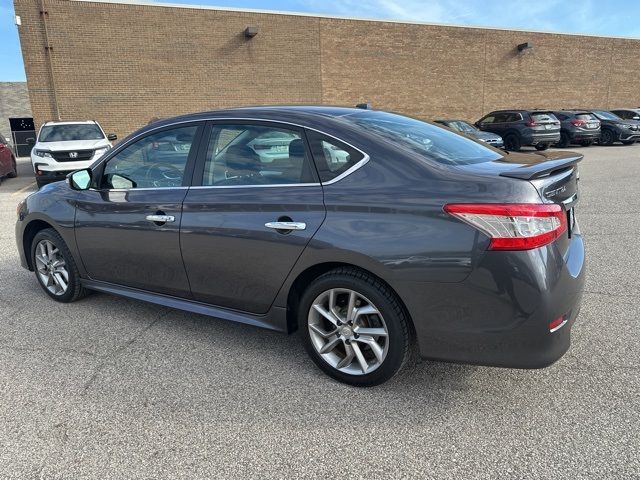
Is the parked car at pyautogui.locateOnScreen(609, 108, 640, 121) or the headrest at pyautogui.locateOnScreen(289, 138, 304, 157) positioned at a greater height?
the headrest at pyautogui.locateOnScreen(289, 138, 304, 157)

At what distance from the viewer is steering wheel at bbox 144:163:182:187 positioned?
11.7ft

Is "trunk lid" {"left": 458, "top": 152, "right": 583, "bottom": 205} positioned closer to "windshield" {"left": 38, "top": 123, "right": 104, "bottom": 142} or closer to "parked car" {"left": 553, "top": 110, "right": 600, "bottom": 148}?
"windshield" {"left": 38, "top": 123, "right": 104, "bottom": 142}

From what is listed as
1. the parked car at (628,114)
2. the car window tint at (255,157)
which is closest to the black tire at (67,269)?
the car window tint at (255,157)

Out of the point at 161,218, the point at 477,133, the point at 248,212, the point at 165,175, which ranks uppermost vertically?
the point at 165,175

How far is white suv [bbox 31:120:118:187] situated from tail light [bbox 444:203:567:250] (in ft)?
37.1

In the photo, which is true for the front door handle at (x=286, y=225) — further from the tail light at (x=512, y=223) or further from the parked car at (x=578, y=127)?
the parked car at (x=578, y=127)

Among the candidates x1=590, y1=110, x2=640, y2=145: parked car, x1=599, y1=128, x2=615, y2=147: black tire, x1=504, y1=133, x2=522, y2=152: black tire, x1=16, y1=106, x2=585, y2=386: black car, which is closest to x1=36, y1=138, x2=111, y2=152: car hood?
x1=16, y1=106, x2=585, y2=386: black car

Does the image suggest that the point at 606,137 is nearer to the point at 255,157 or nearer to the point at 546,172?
the point at 546,172

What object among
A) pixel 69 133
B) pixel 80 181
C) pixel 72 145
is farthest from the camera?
pixel 69 133

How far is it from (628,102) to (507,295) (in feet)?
115

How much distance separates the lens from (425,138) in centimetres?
322

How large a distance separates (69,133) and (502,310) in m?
13.6

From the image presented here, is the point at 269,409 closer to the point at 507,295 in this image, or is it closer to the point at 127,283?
the point at 507,295

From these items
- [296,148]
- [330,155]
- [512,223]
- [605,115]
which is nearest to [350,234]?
[330,155]
